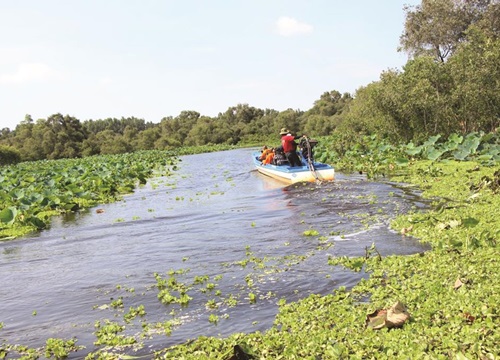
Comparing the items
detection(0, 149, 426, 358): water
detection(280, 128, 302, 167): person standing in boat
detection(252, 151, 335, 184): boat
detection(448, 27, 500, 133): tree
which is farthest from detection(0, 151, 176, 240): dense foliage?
detection(448, 27, 500, 133): tree

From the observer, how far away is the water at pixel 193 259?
6.11m

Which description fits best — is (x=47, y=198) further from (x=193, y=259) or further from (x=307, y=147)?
(x=307, y=147)

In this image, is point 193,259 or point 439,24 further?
point 439,24

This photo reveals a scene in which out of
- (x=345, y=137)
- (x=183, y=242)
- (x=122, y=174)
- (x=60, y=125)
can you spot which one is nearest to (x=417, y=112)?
(x=345, y=137)

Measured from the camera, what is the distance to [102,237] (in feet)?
39.1

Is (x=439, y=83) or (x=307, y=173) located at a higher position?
(x=439, y=83)

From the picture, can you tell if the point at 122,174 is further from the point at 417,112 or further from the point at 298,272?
the point at 298,272

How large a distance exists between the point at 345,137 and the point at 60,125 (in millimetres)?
59286

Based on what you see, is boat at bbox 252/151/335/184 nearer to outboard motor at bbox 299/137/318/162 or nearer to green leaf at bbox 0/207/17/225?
outboard motor at bbox 299/137/318/162

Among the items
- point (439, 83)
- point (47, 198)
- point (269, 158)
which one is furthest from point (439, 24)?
point (47, 198)

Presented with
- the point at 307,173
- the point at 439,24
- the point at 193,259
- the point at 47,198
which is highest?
the point at 439,24

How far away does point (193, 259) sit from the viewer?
29.1ft

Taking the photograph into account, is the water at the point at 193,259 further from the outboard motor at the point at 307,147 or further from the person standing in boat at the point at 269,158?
the person standing in boat at the point at 269,158

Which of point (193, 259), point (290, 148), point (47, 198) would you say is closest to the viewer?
point (193, 259)
